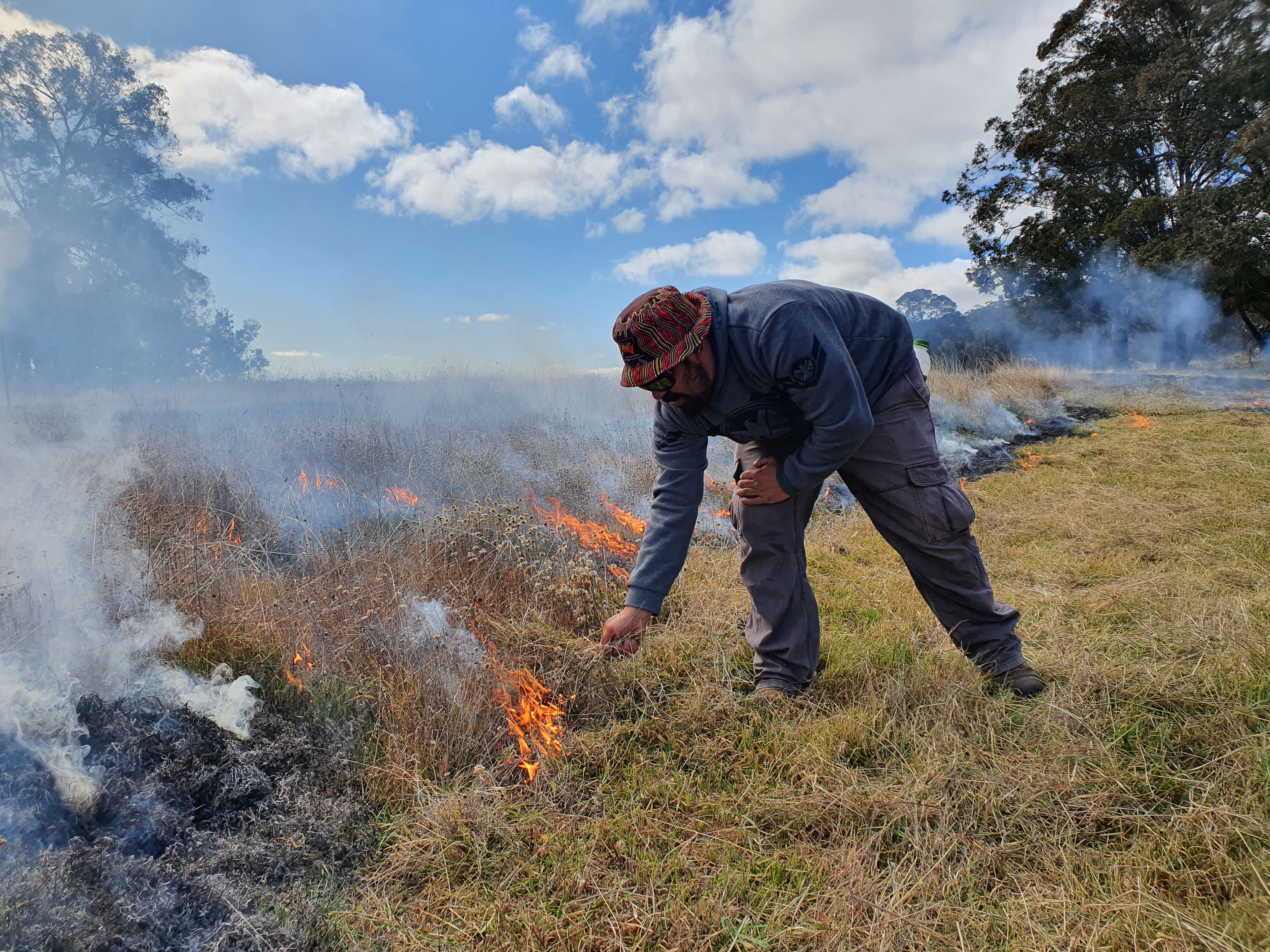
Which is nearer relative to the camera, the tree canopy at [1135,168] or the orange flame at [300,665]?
the orange flame at [300,665]

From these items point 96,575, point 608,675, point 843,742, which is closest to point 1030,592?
point 843,742

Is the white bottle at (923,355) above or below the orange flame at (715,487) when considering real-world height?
above

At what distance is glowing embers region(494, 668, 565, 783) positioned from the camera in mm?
2373

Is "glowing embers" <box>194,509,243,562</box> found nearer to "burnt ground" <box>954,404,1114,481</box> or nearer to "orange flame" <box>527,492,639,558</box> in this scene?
"orange flame" <box>527,492,639,558</box>

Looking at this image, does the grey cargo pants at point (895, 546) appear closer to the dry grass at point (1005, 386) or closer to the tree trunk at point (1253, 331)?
the dry grass at point (1005, 386)

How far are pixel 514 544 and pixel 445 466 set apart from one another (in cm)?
260

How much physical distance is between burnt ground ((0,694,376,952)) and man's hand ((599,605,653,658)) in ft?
3.44

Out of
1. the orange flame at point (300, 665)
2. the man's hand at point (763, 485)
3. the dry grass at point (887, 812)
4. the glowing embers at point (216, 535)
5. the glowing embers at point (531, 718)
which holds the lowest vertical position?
the dry grass at point (887, 812)

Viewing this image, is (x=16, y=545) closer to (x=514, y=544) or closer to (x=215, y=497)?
(x=215, y=497)

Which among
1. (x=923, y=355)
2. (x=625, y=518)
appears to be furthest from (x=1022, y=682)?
(x=625, y=518)

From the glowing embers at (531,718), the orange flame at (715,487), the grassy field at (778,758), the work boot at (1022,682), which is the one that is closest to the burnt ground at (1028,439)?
the orange flame at (715,487)

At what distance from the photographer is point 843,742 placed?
2295 mm

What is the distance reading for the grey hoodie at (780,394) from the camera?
221 centimetres

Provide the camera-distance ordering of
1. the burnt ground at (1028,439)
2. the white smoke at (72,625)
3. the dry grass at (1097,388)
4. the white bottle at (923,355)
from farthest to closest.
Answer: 1. the dry grass at (1097,388)
2. the burnt ground at (1028,439)
3. the white bottle at (923,355)
4. the white smoke at (72,625)
